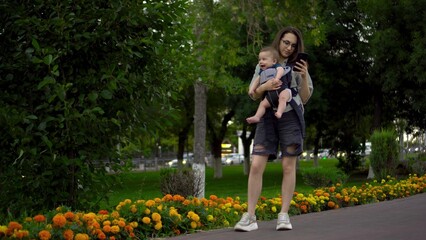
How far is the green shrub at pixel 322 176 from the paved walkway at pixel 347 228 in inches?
191

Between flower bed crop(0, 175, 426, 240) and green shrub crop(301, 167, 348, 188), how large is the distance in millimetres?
3988

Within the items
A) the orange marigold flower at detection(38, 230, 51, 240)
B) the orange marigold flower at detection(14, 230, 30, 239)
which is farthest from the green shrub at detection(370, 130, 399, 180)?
the orange marigold flower at detection(14, 230, 30, 239)

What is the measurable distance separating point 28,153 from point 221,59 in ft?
44.7

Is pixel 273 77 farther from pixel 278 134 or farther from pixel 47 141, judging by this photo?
pixel 47 141

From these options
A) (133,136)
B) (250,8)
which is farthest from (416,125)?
(133,136)

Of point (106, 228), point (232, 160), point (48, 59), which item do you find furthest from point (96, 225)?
point (232, 160)

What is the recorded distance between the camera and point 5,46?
646 cm

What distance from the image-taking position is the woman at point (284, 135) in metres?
6.53

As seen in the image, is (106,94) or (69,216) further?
(106,94)

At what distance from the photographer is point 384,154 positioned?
17.2 m

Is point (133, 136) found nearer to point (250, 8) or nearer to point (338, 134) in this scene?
point (250, 8)

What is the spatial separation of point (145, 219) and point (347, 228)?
1912mm

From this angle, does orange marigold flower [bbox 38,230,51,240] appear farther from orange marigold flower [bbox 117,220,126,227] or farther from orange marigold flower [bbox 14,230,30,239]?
orange marigold flower [bbox 117,220,126,227]

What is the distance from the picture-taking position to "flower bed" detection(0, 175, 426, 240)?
211 inches
